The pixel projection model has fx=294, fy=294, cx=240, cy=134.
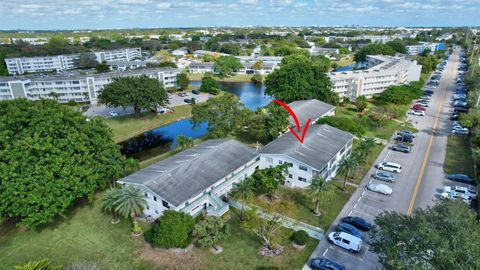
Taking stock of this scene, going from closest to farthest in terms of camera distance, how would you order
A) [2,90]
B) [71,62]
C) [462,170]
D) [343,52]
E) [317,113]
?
[462,170] < [317,113] < [2,90] < [71,62] < [343,52]

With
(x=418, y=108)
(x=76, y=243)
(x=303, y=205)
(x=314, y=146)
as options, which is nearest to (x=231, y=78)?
(x=418, y=108)

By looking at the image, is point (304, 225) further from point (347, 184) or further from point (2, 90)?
point (2, 90)

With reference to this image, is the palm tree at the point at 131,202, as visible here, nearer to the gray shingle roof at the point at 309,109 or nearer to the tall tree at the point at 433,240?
the tall tree at the point at 433,240

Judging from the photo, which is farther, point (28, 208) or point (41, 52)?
point (41, 52)

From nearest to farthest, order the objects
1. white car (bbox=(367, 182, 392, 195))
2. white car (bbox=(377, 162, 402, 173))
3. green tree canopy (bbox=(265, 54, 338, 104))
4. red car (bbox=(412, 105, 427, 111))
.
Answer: white car (bbox=(367, 182, 392, 195)) → white car (bbox=(377, 162, 402, 173)) → red car (bbox=(412, 105, 427, 111)) → green tree canopy (bbox=(265, 54, 338, 104))

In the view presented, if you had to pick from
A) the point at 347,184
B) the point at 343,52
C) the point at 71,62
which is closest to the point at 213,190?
the point at 347,184

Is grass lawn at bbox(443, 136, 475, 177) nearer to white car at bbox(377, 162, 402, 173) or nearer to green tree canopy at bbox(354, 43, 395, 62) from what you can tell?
white car at bbox(377, 162, 402, 173)

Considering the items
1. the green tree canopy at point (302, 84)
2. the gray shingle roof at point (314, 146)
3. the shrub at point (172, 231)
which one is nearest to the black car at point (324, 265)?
the shrub at point (172, 231)

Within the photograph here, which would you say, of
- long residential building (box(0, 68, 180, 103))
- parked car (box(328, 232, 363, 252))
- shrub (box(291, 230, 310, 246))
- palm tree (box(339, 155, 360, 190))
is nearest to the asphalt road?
parked car (box(328, 232, 363, 252))
